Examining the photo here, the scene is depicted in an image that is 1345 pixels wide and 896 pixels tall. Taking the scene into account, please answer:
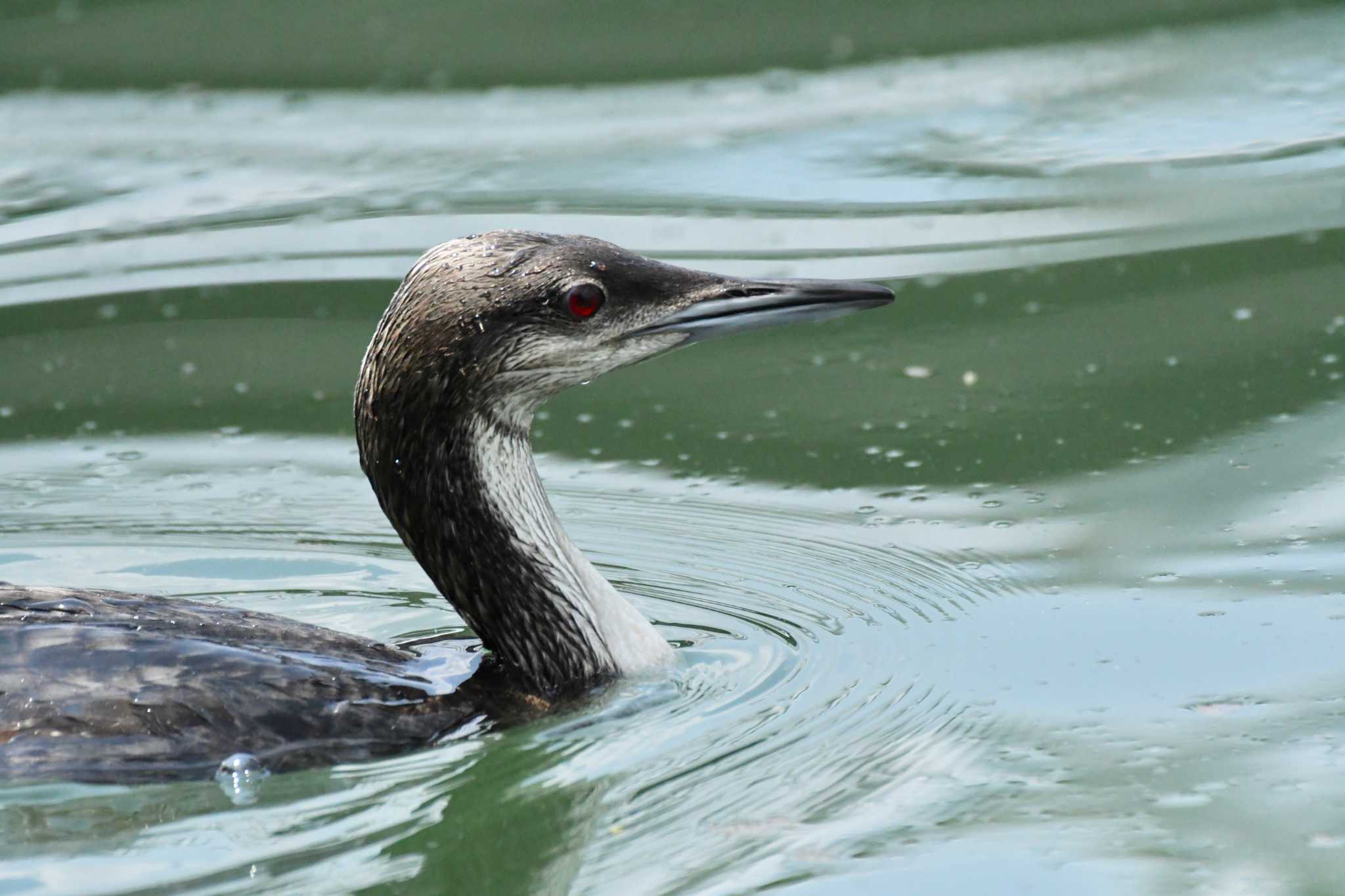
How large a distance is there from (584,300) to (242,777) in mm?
1425

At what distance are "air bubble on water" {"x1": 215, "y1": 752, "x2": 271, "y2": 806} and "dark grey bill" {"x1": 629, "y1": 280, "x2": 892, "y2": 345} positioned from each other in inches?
56.4

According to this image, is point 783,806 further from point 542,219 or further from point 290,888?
point 542,219

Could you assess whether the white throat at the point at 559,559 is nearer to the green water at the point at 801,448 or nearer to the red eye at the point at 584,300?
the green water at the point at 801,448

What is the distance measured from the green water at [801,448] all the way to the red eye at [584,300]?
0.94 m

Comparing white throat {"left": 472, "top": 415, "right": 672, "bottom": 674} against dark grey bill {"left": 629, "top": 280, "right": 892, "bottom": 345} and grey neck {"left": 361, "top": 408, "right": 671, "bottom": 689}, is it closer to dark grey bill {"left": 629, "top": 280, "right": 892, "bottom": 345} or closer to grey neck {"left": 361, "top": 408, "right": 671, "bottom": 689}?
grey neck {"left": 361, "top": 408, "right": 671, "bottom": 689}

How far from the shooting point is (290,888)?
4.18 meters

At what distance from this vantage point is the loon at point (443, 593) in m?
4.64

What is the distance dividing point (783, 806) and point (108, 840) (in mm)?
1438

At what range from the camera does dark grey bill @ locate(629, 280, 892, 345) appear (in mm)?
5258

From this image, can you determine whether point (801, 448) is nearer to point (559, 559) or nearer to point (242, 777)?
point (559, 559)

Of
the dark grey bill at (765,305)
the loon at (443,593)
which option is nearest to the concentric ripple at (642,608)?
the loon at (443,593)

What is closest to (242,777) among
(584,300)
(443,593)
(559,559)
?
(443,593)

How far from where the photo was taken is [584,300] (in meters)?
5.15

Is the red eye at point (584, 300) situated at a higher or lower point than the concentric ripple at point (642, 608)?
higher
